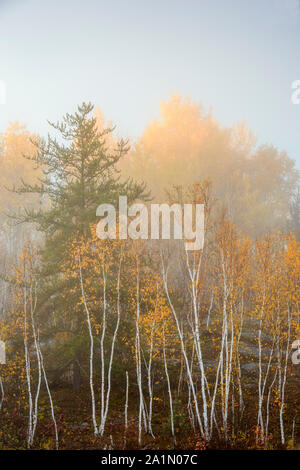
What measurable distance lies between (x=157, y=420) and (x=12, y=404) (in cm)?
530

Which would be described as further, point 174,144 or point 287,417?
point 174,144

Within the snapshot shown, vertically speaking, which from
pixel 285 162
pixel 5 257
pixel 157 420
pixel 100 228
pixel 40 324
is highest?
pixel 285 162

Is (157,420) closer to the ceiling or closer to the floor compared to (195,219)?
closer to the floor

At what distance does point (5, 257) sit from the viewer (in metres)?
24.7

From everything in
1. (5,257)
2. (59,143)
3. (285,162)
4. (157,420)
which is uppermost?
(285,162)

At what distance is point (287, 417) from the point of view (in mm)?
10203

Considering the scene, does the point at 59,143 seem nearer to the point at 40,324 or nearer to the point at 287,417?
the point at 40,324

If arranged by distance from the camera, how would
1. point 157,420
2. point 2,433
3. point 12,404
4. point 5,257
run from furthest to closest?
point 5,257
point 12,404
point 157,420
point 2,433
